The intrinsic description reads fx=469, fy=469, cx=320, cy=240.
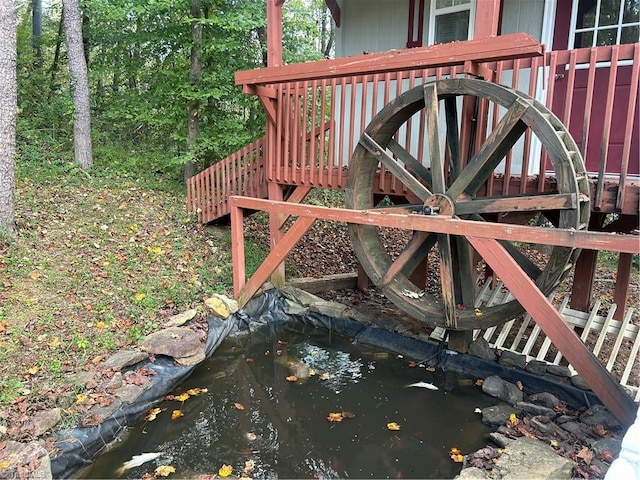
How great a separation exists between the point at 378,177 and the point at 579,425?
9.10 feet

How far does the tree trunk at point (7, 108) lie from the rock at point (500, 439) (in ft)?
16.2

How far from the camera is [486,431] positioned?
11.2 feet

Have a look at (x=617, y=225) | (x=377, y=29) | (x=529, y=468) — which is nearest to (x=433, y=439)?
(x=529, y=468)

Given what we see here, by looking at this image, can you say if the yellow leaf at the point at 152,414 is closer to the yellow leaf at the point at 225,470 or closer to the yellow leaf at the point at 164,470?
the yellow leaf at the point at 164,470

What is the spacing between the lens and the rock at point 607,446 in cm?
279

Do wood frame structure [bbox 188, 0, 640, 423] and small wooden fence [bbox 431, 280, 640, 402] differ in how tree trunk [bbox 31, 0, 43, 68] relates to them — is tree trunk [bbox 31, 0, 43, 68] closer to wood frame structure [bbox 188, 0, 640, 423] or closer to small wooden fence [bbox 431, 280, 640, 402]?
wood frame structure [bbox 188, 0, 640, 423]

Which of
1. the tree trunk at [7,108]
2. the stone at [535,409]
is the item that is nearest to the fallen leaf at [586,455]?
the stone at [535,409]

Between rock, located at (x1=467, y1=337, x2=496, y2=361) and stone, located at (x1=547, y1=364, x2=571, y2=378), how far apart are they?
476mm

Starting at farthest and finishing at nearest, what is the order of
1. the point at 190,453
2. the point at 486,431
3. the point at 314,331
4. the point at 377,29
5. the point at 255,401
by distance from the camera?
the point at 377,29, the point at 314,331, the point at 255,401, the point at 486,431, the point at 190,453

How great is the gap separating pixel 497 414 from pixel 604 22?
13.5 feet

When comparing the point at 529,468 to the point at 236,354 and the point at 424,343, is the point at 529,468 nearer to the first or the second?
the point at 424,343

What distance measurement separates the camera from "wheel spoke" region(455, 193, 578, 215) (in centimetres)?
334

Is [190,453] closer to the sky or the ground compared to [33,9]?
closer to the ground

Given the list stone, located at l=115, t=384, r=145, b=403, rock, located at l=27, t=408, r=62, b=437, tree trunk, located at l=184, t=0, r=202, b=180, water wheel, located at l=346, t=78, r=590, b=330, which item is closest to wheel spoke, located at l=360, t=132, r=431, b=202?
water wheel, located at l=346, t=78, r=590, b=330
